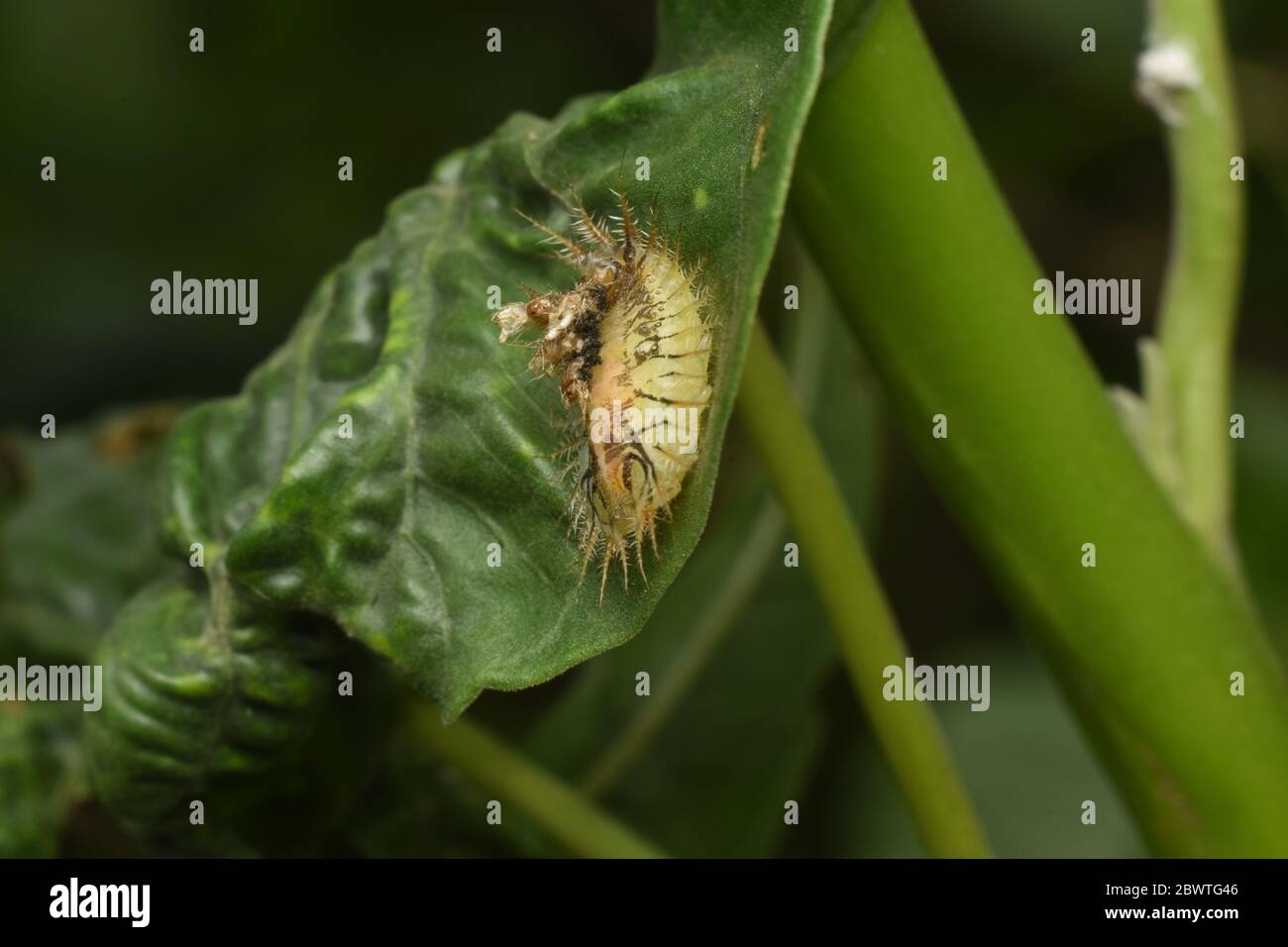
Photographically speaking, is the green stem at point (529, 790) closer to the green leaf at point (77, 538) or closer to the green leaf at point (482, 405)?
the green leaf at point (482, 405)

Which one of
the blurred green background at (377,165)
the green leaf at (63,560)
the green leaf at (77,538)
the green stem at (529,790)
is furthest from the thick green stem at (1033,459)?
the blurred green background at (377,165)

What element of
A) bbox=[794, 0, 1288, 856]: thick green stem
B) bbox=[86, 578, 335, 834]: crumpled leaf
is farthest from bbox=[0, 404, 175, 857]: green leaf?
bbox=[794, 0, 1288, 856]: thick green stem

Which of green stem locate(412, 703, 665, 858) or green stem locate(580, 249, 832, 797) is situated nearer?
green stem locate(412, 703, 665, 858)

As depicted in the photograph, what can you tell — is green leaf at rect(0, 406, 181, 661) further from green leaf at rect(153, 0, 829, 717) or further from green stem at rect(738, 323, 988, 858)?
green stem at rect(738, 323, 988, 858)

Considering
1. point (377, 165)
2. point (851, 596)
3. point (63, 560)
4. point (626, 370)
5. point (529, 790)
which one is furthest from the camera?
point (377, 165)

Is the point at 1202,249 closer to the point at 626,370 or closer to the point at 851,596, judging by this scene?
the point at 851,596

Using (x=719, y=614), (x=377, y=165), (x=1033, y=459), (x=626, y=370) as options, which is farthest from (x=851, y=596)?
(x=377, y=165)
